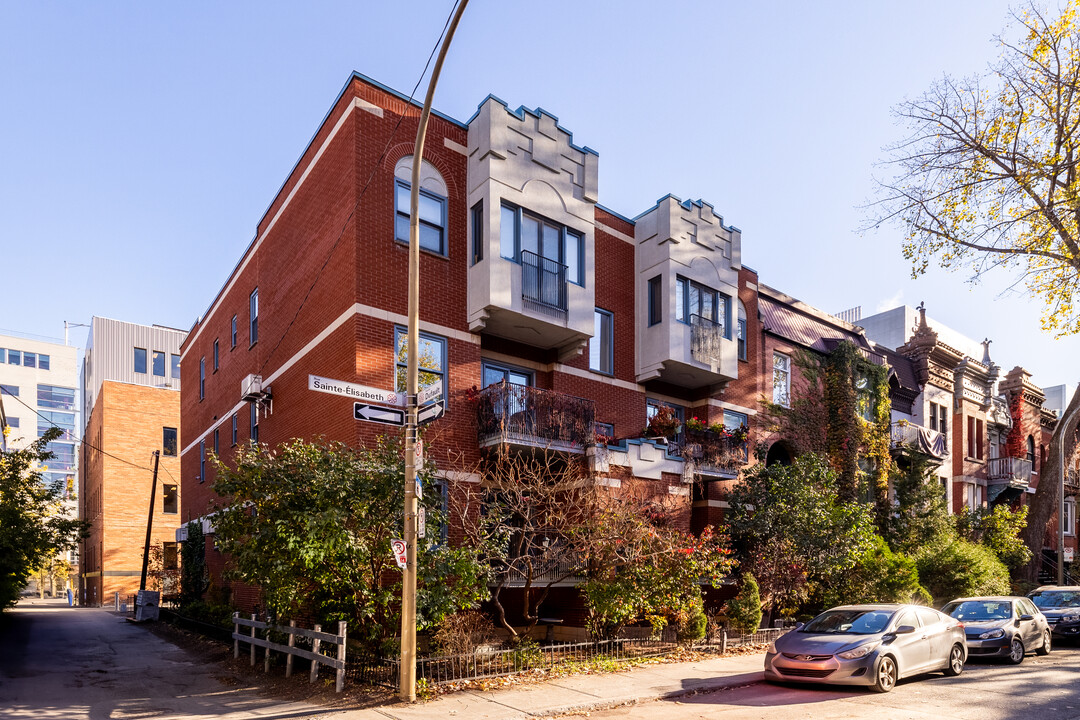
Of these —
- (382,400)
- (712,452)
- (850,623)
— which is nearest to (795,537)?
(712,452)

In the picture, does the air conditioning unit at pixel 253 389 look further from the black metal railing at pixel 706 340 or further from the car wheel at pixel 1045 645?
the car wheel at pixel 1045 645

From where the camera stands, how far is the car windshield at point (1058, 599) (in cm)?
2178

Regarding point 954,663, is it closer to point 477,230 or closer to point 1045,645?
point 1045,645

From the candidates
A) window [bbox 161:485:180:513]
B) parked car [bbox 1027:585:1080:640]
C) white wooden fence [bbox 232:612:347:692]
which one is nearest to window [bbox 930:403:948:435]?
parked car [bbox 1027:585:1080:640]

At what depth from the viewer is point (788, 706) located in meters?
11.8

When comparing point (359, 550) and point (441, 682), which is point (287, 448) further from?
point (441, 682)

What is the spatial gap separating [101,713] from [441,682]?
513 cm

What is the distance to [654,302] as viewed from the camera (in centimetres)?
2341

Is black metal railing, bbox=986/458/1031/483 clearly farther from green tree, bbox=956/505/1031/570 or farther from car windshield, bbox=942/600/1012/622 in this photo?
car windshield, bbox=942/600/1012/622

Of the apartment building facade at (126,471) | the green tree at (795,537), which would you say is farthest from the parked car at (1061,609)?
the apartment building facade at (126,471)

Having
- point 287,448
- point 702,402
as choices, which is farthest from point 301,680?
point 702,402

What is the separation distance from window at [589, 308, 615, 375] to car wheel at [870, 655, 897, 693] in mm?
10974

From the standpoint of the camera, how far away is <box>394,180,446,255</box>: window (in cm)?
1847

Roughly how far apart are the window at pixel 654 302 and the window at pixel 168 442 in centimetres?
3753
